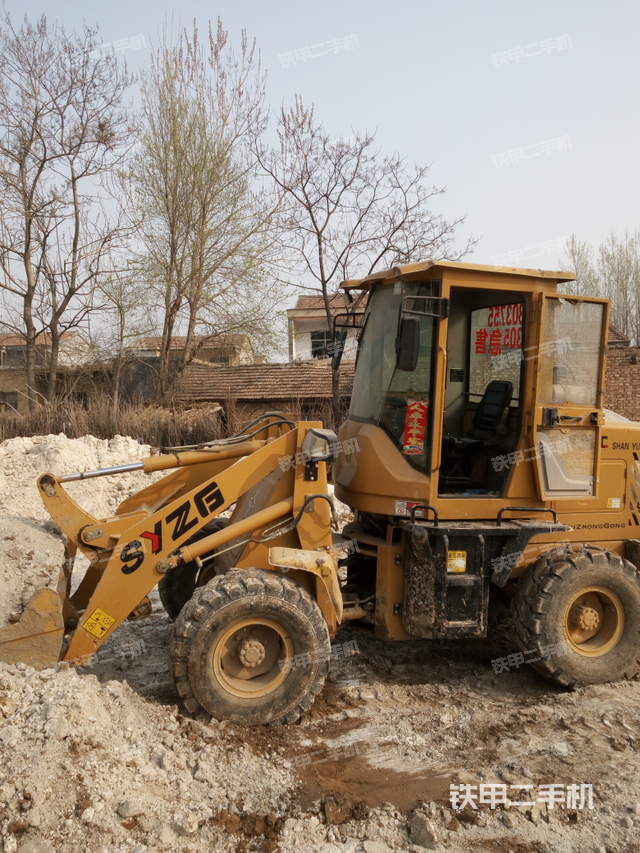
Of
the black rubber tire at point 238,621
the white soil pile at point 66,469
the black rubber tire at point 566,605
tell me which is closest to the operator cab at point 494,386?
the black rubber tire at point 566,605

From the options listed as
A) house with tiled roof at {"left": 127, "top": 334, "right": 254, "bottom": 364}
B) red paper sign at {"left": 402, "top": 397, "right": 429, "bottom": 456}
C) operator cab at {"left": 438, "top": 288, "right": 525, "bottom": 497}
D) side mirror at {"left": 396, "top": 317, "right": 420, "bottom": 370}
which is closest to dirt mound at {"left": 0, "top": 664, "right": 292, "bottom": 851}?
red paper sign at {"left": 402, "top": 397, "right": 429, "bottom": 456}

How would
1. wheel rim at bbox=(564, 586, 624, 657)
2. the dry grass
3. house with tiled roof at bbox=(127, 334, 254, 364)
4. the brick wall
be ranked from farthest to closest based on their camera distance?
house with tiled roof at bbox=(127, 334, 254, 364)
the brick wall
the dry grass
wheel rim at bbox=(564, 586, 624, 657)

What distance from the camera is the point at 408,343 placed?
3820 mm

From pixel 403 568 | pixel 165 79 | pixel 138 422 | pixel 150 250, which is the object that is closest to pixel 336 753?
pixel 403 568

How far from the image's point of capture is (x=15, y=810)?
9.45 feet

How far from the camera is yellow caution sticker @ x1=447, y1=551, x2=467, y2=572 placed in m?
4.20

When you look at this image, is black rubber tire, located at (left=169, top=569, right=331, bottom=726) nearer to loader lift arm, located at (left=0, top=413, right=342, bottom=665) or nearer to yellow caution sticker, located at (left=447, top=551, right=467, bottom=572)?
loader lift arm, located at (left=0, top=413, right=342, bottom=665)

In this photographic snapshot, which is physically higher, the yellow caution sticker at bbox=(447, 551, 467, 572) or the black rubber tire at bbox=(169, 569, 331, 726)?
the yellow caution sticker at bbox=(447, 551, 467, 572)

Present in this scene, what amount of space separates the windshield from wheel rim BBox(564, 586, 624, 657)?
1617mm

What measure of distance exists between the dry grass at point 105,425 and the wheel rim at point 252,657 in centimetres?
927

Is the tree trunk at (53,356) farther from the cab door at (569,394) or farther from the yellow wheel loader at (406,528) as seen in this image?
the cab door at (569,394)

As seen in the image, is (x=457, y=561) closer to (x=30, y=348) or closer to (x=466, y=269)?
(x=466, y=269)

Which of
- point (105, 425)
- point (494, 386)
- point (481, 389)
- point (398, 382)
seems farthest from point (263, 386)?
point (398, 382)

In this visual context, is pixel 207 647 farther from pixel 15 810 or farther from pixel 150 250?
pixel 150 250
